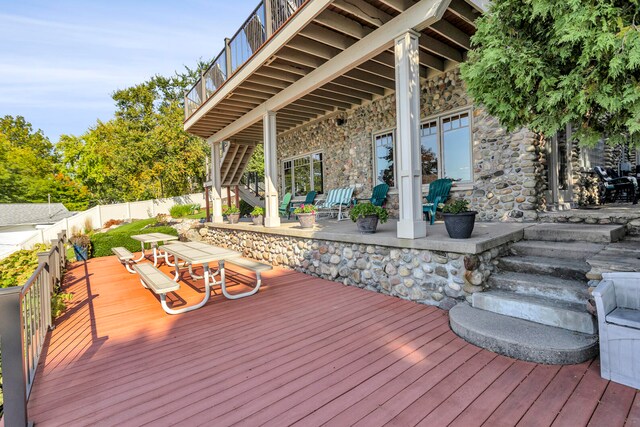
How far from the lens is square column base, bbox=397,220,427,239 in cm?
360

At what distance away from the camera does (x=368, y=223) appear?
4.32 meters

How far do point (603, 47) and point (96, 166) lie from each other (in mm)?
29798

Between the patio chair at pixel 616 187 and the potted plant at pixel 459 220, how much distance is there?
4904 millimetres

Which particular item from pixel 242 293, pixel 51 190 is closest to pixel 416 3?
pixel 242 293

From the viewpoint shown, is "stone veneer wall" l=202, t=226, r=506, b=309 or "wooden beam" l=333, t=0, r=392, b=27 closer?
"stone veneer wall" l=202, t=226, r=506, b=309

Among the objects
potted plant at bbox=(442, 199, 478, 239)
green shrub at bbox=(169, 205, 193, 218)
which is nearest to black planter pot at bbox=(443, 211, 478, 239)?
potted plant at bbox=(442, 199, 478, 239)

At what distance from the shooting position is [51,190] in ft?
78.6

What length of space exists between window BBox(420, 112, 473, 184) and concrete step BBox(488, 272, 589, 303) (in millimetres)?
3034

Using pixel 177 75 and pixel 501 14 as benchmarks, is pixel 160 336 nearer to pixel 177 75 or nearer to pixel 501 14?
pixel 501 14

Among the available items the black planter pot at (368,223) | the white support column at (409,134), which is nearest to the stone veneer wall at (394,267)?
the black planter pot at (368,223)

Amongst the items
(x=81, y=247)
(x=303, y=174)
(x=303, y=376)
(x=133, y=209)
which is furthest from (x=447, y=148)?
(x=133, y=209)

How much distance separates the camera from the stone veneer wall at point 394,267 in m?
3.14

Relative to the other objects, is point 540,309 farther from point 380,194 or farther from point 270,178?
point 270,178

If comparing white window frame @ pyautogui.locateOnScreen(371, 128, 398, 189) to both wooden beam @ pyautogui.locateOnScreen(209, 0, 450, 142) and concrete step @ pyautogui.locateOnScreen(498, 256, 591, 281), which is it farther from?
concrete step @ pyautogui.locateOnScreen(498, 256, 591, 281)
